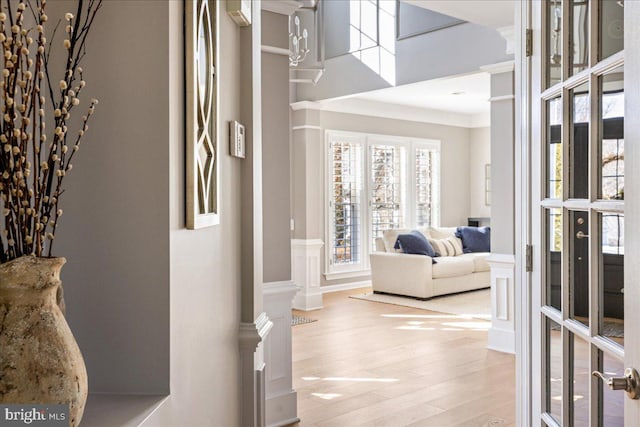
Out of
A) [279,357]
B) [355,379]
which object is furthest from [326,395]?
[279,357]

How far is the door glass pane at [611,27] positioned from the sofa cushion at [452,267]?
6121mm

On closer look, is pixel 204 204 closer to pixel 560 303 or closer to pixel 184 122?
pixel 184 122

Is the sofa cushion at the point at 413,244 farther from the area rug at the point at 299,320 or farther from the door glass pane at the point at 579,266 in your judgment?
the door glass pane at the point at 579,266

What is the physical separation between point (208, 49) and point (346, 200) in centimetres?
702

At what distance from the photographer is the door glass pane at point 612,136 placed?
4.57 feet

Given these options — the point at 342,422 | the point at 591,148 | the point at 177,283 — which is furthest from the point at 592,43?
the point at 342,422

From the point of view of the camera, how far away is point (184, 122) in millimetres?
1292

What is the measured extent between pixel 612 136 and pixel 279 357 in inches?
90.0

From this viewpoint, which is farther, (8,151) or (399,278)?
(399,278)

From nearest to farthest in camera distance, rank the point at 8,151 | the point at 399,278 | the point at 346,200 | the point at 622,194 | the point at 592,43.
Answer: the point at 8,151, the point at 622,194, the point at 592,43, the point at 399,278, the point at 346,200

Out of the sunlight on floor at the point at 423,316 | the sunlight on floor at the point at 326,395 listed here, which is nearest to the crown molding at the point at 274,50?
the sunlight on floor at the point at 326,395

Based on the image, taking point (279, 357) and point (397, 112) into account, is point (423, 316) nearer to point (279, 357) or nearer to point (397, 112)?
point (279, 357)

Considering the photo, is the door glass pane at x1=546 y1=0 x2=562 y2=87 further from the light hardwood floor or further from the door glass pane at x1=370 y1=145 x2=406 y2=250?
the door glass pane at x1=370 y1=145 x2=406 y2=250

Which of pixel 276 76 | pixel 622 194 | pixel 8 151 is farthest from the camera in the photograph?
pixel 276 76
